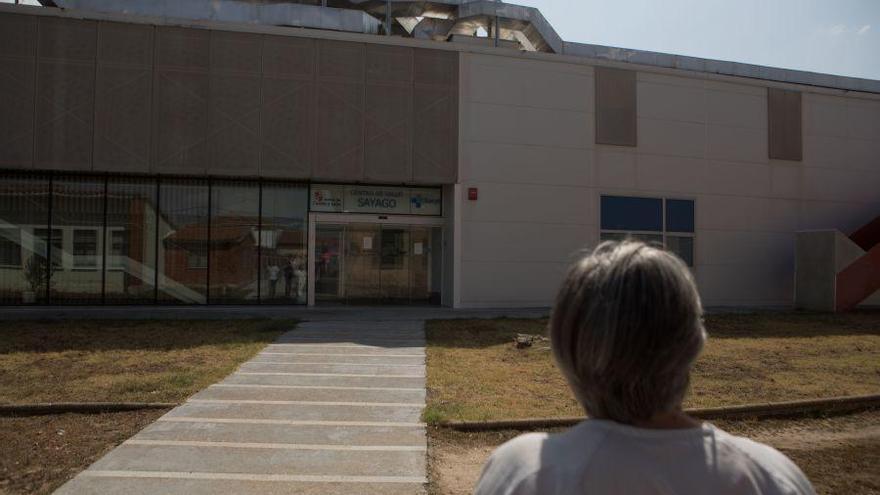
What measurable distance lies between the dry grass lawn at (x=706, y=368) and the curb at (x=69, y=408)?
118 inches

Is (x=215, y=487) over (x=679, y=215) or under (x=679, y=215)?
under

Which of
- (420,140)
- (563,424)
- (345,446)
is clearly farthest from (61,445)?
(420,140)

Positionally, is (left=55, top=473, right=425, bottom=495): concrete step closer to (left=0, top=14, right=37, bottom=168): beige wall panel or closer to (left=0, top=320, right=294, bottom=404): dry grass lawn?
(left=0, top=320, right=294, bottom=404): dry grass lawn

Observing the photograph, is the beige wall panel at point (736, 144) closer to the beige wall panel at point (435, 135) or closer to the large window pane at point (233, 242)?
the beige wall panel at point (435, 135)

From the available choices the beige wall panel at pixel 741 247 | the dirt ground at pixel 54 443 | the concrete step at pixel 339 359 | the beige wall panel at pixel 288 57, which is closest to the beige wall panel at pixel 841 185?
the beige wall panel at pixel 741 247

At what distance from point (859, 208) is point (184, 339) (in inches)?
829

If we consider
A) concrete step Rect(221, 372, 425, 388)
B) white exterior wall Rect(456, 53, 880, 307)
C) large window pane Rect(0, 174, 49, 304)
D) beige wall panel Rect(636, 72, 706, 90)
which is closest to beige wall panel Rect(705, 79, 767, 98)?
white exterior wall Rect(456, 53, 880, 307)

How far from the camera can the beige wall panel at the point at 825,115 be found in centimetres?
2023

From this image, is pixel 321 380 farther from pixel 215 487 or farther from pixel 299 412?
pixel 215 487

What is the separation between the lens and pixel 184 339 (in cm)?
1112

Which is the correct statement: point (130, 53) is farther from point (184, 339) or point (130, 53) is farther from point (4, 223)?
point (184, 339)

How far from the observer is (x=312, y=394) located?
7.22 m

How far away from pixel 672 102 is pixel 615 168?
2.86m

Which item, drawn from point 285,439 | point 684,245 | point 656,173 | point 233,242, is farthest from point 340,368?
point 684,245
